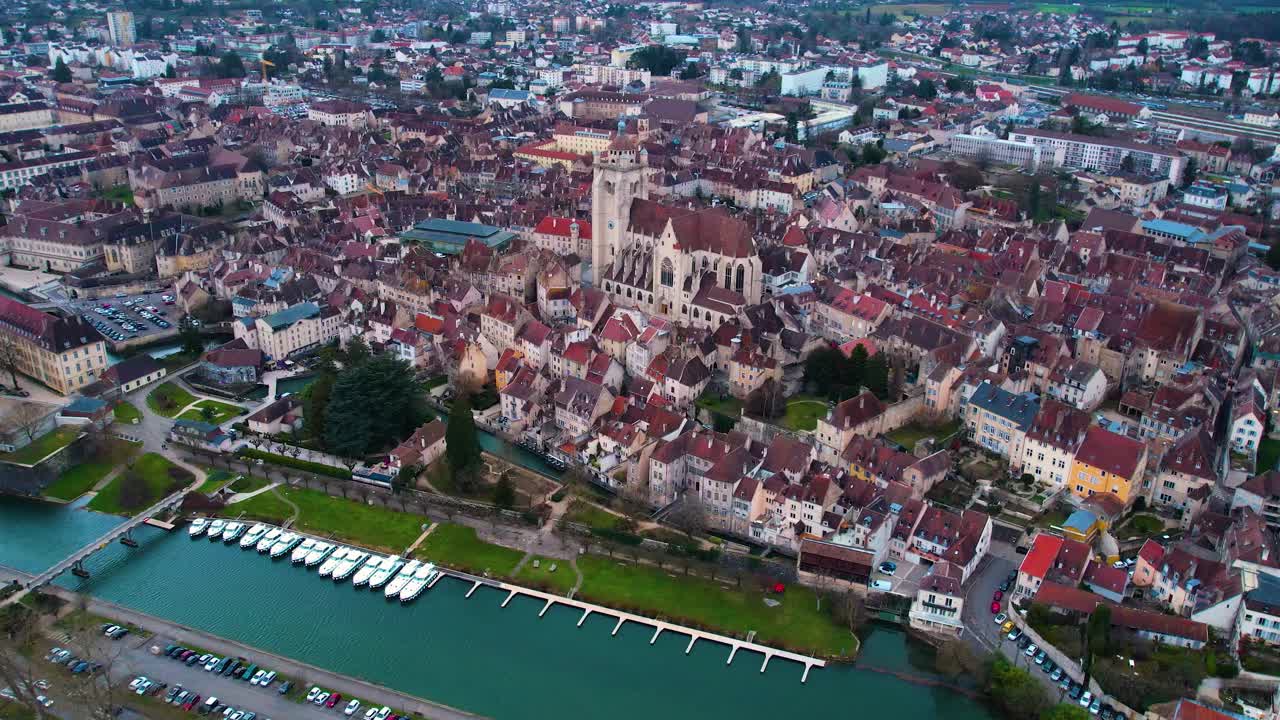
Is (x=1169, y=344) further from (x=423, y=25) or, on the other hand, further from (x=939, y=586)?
(x=423, y=25)

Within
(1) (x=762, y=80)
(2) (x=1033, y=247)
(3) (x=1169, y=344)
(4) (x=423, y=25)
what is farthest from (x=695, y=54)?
(3) (x=1169, y=344)

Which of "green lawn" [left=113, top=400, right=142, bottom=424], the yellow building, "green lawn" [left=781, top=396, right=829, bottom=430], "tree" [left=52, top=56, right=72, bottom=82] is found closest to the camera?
the yellow building

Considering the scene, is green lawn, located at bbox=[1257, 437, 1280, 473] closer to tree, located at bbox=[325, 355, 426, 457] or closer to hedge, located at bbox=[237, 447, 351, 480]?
tree, located at bbox=[325, 355, 426, 457]

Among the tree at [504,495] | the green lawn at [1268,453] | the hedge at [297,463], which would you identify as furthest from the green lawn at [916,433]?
the hedge at [297,463]

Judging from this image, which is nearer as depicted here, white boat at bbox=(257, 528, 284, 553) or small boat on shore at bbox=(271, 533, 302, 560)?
small boat on shore at bbox=(271, 533, 302, 560)

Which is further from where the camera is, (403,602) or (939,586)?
(403,602)

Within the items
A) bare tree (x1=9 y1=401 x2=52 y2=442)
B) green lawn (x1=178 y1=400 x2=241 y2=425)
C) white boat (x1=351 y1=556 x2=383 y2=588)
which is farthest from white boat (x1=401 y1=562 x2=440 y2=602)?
bare tree (x1=9 y1=401 x2=52 y2=442)
